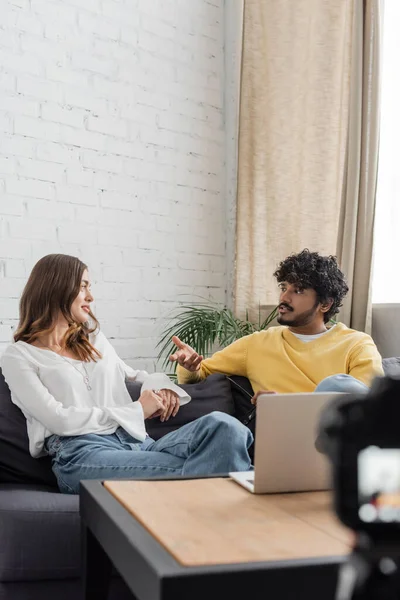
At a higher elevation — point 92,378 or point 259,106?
point 259,106

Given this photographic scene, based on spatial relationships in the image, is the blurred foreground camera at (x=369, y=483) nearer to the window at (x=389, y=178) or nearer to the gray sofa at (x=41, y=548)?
the gray sofa at (x=41, y=548)

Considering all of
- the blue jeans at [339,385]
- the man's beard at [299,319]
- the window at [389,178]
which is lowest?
the blue jeans at [339,385]

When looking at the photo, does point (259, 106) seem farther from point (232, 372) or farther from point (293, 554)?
point (293, 554)

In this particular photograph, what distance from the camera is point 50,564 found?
6.26 ft

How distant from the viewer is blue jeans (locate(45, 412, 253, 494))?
1931 millimetres

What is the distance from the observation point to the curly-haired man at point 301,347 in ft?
9.01

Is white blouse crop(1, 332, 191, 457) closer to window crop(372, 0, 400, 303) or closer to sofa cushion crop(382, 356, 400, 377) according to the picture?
sofa cushion crop(382, 356, 400, 377)

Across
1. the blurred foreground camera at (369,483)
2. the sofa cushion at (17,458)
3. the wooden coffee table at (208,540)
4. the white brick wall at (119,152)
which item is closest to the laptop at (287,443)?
the wooden coffee table at (208,540)

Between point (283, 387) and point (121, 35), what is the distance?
2063mm

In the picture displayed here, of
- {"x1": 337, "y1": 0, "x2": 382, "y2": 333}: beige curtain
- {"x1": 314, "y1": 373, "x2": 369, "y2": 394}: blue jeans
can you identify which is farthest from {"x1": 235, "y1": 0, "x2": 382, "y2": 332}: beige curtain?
{"x1": 314, "y1": 373, "x2": 369, "y2": 394}: blue jeans

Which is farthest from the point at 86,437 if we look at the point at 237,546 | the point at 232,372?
the point at 237,546

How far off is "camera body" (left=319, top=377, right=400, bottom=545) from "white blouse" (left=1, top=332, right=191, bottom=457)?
171cm

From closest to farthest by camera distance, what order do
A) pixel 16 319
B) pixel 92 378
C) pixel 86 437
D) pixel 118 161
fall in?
pixel 86 437, pixel 92 378, pixel 16 319, pixel 118 161

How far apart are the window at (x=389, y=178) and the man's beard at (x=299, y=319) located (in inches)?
25.9
